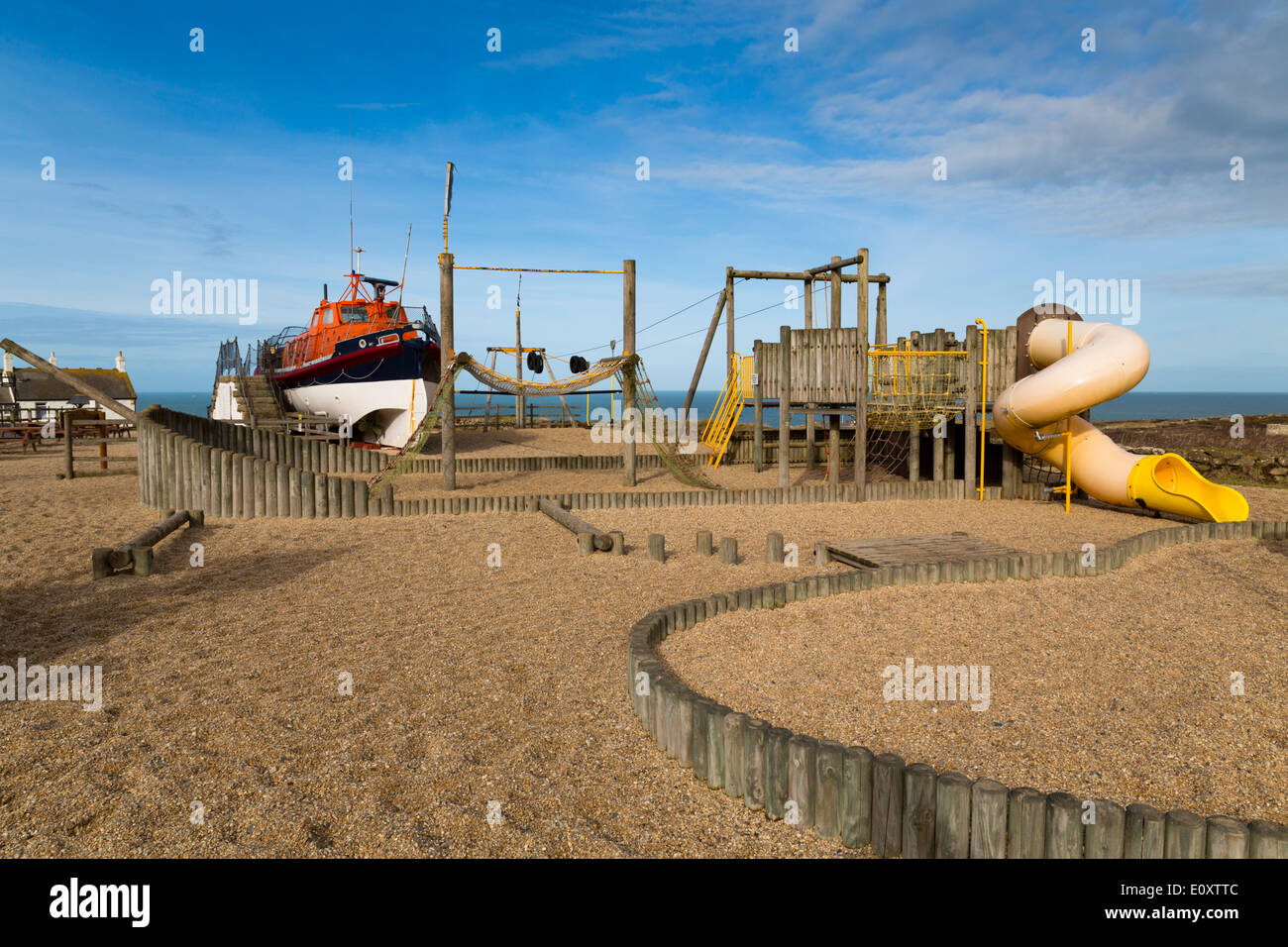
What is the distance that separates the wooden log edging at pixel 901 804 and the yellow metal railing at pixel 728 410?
14450 mm

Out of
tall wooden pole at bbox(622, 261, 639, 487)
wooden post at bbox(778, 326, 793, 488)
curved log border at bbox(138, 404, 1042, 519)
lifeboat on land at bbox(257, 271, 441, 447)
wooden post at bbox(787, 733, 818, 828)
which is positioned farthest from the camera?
lifeboat on land at bbox(257, 271, 441, 447)

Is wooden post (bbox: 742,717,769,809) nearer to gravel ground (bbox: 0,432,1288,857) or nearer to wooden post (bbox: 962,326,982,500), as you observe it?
gravel ground (bbox: 0,432,1288,857)

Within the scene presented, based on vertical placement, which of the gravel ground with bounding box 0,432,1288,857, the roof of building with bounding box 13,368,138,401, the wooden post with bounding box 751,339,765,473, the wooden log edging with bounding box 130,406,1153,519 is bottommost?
the gravel ground with bounding box 0,432,1288,857

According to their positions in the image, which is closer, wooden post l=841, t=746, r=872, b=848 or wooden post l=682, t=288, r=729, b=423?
wooden post l=841, t=746, r=872, b=848

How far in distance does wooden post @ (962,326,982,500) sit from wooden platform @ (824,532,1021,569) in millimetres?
5262

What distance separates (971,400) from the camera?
15195 mm

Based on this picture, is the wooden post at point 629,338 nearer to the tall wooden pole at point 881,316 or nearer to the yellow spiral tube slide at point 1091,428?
the yellow spiral tube slide at point 1091,428

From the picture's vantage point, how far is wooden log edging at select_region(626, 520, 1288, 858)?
3.33 meters

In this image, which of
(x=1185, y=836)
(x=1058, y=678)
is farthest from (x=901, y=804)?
(x=1058, y=678)

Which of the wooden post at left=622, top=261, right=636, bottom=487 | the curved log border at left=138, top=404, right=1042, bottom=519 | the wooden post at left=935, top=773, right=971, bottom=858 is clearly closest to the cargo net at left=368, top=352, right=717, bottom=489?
the wooden post at left=622, top=261, right=636, bottom=487

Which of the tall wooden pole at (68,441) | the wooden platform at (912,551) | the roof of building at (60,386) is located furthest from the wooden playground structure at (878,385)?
the roof of building at (60,386)

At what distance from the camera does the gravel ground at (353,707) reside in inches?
152

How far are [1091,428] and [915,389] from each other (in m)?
3.44
